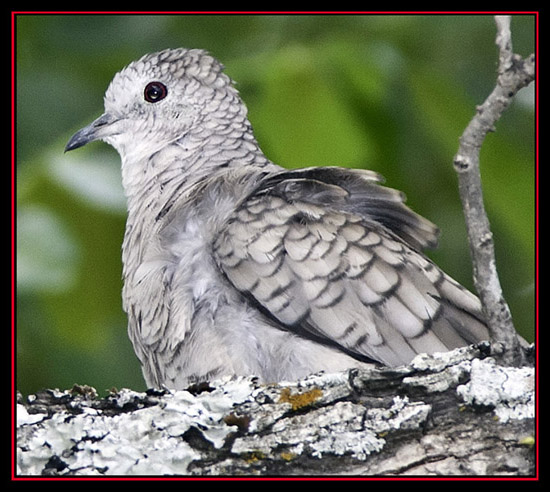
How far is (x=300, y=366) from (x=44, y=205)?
1.32 meters

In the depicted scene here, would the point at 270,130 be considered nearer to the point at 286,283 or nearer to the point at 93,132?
the point at 93,132

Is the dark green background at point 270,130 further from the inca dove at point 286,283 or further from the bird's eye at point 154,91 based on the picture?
the inca dove at point 286,283

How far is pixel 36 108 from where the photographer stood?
12.0 feet

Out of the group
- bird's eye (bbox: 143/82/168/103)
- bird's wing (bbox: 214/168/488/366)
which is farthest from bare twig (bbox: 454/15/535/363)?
bird's eye (bbox: 143/82/168/103)

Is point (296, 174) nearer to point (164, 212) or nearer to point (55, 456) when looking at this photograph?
point (164, 212)

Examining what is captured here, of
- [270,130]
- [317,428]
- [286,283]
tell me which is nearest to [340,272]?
[286,283]

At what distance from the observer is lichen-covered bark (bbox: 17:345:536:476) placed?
183 centimetres

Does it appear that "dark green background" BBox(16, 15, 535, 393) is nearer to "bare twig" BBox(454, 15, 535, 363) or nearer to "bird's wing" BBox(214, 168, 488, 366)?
"bird's wing" BBox(214, 168, 488, 366)

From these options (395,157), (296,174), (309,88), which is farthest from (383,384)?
(395,157)

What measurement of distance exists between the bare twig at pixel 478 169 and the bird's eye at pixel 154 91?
1.82 meters

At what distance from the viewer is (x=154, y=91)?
136 inches

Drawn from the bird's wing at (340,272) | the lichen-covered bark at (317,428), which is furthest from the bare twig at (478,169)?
the bird's wing at (340,272)

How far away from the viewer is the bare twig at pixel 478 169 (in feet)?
5.97

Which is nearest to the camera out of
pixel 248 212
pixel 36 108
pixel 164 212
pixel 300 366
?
pixel 300 366
